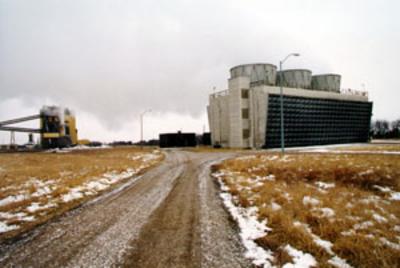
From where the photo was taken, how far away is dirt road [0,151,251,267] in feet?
12.5

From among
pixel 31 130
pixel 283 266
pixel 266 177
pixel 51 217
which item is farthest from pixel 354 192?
pixel 31 130

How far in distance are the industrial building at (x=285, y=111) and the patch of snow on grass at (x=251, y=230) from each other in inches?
1223

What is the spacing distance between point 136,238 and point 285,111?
37.7m

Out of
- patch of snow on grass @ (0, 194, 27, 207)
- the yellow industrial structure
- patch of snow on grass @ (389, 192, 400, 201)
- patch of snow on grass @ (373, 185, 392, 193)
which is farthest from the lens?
the yellow industrial structure

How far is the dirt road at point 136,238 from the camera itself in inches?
150

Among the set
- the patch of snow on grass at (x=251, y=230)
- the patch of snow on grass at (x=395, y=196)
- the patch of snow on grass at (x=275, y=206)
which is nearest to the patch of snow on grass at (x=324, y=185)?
the patch of snow on grass at (x=395, y=196)

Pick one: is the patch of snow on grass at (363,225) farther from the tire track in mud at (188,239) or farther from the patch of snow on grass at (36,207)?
the patch of snow on grass at (36,207)

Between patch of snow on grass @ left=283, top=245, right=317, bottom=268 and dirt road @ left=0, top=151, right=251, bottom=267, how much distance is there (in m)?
0.76

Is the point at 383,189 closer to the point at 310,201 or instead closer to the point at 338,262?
the point at 310,201

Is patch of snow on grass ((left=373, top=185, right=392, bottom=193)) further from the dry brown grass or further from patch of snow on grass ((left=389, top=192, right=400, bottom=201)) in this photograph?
patch of snow on grass ((left=389, top=192, right=400, bottom=201))

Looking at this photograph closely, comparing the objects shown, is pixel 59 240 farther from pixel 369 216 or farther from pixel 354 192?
pixel 354 192

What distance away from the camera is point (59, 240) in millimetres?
4641

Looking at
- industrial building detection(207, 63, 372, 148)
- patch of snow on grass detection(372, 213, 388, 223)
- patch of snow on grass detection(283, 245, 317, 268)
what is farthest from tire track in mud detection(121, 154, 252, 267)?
industrial building detection(207, 63, 372, 148)

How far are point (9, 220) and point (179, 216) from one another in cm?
459
